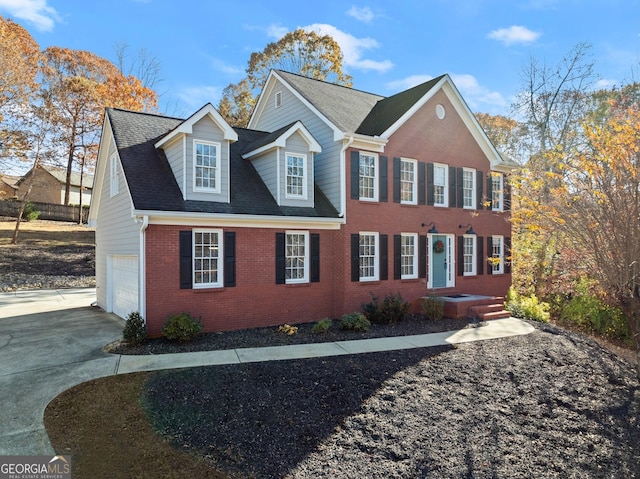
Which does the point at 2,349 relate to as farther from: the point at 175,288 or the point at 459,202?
the point at 459,202

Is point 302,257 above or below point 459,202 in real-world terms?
below

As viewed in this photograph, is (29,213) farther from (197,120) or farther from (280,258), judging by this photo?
(280,258)

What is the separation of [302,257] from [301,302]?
4.66 ft

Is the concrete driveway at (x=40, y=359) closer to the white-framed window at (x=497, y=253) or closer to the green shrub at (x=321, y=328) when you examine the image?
the green shrub at (x=321, y=328)

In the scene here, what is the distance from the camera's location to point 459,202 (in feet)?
52.6

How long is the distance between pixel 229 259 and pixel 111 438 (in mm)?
6261

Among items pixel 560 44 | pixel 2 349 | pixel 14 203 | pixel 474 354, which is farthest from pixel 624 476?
pixel 14 203

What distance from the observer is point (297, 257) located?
1267 cm

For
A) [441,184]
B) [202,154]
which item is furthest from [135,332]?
[441,184]

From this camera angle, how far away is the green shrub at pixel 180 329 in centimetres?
966

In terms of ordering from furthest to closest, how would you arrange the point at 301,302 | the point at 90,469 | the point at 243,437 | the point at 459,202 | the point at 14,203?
the point at 14,203 < the point at 459,202 < the point at 301,302 < the point at 243,437 < the point at 90,469

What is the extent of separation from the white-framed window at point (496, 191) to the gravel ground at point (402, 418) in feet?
30.4

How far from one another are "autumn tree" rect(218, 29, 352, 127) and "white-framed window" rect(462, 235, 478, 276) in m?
17.7

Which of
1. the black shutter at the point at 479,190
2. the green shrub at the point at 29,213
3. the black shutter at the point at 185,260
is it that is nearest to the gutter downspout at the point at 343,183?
the black shutter at the point at 185,260
